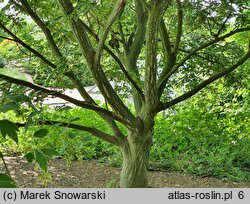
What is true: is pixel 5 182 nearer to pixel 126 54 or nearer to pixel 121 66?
pixel 121 66

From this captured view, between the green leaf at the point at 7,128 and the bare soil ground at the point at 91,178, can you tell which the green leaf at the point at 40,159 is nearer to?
the green leaf at the point at 7,128

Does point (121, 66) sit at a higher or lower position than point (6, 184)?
higher

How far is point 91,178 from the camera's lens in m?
3.33

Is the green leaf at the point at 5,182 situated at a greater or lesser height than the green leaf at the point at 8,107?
lesser

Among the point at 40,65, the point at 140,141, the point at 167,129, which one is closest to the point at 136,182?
the point at 140,141

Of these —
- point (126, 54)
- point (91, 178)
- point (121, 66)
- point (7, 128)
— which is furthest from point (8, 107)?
point (91, 178)

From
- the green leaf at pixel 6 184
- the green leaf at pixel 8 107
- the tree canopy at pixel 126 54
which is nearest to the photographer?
the green leaf at pixel 6 184

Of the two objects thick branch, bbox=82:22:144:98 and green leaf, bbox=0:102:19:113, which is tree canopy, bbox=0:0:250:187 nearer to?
thick branch, bbox=82:22:144:98

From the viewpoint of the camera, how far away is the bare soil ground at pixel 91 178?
312 centimetres

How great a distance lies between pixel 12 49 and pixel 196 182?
1.91 meters

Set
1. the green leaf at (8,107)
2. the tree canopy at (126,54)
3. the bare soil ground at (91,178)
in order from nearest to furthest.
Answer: the green leaf at (8,107)
the tree canopy at (126,54)
the bare soil ground at (91,178)

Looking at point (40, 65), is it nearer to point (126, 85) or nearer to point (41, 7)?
point (41, 7)

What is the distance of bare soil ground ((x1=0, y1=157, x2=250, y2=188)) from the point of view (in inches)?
123

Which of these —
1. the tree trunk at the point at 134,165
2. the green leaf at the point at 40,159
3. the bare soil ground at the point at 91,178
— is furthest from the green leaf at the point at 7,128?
the bare soil ground at the point at 91,178
